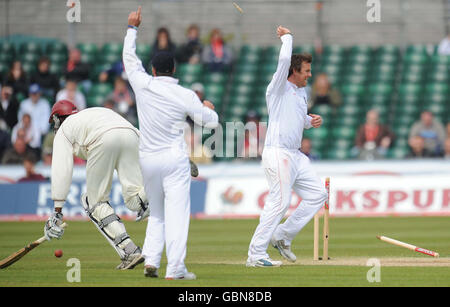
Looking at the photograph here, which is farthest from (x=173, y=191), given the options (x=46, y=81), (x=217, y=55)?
(x=217, y=55)

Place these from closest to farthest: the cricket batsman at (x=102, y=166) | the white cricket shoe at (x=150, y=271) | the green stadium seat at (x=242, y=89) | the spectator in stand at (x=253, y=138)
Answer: the white cricket shoe at (x=150, y=271)
the cricket batsman at (x=102, y=166)
the spectator in stand at (x=253, y=138)
the green stadium seat at (x=242, y=89)

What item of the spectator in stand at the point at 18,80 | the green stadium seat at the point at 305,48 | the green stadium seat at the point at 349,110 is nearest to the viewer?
the spectator in stand at the point at 18,80

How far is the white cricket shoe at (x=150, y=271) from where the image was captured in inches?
358

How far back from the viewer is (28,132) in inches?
760

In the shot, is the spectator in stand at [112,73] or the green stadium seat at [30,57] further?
the green stadium seat at [30,57]

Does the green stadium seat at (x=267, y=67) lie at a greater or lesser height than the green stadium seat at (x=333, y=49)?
lesser

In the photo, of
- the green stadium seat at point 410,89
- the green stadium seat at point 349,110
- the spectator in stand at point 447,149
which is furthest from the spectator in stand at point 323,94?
the spectator in stand at point 447,149

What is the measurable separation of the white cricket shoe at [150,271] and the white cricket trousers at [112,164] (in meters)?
1.34

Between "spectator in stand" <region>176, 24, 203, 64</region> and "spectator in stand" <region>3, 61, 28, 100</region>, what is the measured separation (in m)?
3.46

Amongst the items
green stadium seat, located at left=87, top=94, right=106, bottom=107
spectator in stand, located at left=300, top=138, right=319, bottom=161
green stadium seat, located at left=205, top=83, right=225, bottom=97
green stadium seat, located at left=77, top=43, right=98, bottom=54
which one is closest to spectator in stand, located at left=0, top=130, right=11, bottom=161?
green stadium seat, located at left=87, top=94, right=106, bottom=107

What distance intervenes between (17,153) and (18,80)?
2.46m

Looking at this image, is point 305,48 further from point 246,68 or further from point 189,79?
point 189,79

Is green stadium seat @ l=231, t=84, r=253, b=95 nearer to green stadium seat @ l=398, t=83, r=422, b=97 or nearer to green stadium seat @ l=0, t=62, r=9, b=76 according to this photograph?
green stadium seat @ l=398, t=83, r=422, b=97

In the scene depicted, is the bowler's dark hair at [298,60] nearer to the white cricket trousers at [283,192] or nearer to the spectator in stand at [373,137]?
the white cricket trousers at [283,192]
